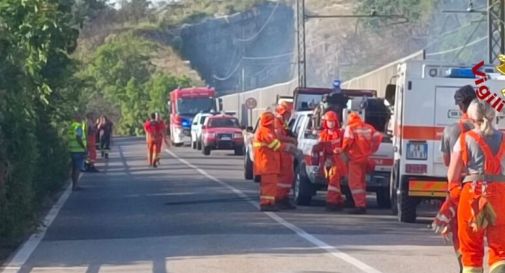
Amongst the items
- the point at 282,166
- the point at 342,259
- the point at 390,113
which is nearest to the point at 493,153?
the point at 342,259

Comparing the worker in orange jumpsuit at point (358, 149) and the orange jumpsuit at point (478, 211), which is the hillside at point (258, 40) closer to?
the worker in orange jumpsuit at point (358, 149)

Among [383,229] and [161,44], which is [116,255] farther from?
[161,44]

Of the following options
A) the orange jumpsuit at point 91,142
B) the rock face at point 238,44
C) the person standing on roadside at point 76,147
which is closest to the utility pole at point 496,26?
the person standing on roadside at point 76,147

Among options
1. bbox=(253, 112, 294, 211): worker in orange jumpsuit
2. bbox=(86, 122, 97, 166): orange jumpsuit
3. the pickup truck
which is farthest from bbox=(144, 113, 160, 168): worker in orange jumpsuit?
bbox=(253, 112, 294, 211): worker in orange jumpsuit

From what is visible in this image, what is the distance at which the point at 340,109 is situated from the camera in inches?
1178

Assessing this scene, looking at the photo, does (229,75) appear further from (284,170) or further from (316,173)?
(284,170)

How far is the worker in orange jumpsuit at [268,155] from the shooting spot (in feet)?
78.4

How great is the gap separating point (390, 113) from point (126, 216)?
5547 mm

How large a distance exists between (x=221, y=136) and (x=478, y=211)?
45.6 m

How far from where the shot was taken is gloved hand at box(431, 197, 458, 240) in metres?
12.6

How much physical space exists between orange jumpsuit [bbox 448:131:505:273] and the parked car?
48.7 metres

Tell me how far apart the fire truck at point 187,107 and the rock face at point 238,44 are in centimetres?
4674

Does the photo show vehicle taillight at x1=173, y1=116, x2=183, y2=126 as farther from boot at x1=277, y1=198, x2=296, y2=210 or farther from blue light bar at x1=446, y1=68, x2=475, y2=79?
blue light bar at x1=446, y1=68, x2=475, y2=79

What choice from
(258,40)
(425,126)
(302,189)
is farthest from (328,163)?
(258,40)
